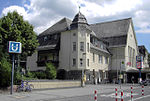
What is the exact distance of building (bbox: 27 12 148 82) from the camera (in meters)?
36.9

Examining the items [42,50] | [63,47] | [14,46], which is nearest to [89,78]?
[63,47]

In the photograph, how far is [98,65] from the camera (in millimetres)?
42656

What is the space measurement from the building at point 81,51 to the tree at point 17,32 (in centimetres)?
852

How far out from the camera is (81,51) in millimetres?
36688

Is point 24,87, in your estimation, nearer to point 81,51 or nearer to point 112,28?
point 81,51

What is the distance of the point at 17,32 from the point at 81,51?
1319 centimetres

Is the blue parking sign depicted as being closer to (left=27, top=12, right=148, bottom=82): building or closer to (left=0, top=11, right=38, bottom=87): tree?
(left=0, top=11, right=38, bottom=87): tree

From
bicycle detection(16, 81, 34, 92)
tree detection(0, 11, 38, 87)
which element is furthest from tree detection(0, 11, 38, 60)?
bicycle detection(16, 81, 34, 92)

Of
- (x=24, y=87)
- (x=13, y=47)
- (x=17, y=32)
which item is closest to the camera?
(x=13, y=47)

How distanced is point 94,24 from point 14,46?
45.3m

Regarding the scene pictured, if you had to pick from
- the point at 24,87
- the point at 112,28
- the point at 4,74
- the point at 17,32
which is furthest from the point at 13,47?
the point at 112,28

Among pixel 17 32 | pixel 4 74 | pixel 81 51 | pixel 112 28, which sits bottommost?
pixel 4 74

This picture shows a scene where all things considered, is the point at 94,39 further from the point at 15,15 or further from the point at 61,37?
the point at 15,15

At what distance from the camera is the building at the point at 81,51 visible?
36875mm
